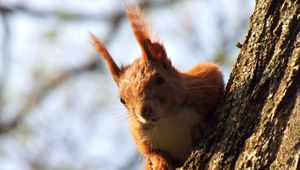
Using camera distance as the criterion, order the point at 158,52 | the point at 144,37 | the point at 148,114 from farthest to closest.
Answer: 1. the point at 158,52
2. the point at 144,37
3. the point at 148,114

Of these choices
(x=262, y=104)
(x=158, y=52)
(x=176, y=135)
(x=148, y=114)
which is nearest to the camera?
(x=262, y=104)

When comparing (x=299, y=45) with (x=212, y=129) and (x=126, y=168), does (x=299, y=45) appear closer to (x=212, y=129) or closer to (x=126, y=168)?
(x=212, y=129)

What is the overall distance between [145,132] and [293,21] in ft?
3.84

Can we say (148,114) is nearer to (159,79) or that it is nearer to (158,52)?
(159,79)

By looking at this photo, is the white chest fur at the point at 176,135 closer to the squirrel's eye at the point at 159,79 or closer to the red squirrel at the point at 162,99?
the red squirrel at the point at 162,99

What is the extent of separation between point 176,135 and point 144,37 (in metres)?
0.60

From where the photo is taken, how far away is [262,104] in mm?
2557

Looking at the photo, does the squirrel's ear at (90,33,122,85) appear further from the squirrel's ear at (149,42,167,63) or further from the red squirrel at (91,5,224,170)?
the squirrel's ear at (149,42,167,63)

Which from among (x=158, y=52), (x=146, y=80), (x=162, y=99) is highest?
(x=158, y=52)

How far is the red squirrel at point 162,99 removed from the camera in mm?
3232

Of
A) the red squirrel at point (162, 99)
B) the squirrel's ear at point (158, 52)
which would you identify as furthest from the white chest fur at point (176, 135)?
the squirrel's ear at point (158, 52)

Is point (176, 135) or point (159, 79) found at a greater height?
point (159, 79)

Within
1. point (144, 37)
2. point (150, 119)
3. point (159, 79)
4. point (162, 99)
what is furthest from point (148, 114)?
point (144, 37)

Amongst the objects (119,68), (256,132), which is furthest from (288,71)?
(119,68)
